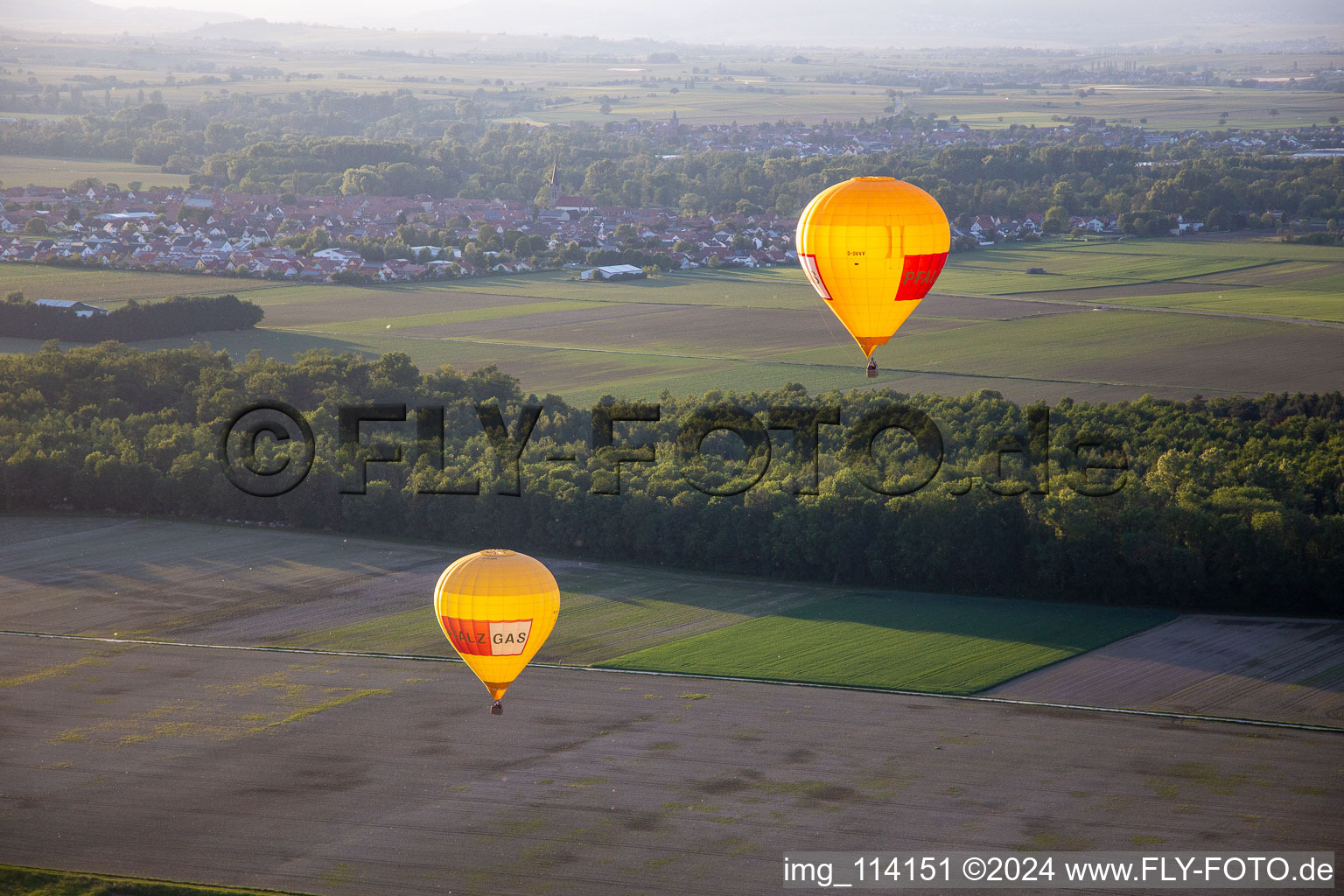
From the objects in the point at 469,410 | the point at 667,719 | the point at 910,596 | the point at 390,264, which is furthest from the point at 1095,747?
the point at 390,264

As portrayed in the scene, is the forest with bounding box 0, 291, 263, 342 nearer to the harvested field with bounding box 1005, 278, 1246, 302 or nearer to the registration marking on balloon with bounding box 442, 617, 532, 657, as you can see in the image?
the harvested field with bounding box 1005, 278, 1246, 302

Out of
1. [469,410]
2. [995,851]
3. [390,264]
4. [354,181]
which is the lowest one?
[995,851]

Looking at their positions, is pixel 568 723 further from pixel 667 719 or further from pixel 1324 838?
pixel 1324 838

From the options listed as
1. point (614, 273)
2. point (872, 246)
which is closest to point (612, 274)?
point (614, 273)

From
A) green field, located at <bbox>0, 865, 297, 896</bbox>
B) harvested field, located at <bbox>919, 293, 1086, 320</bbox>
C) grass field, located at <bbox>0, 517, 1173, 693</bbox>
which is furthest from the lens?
harvested field, located at <bbox>919, 293, 1086, 320</bbox>

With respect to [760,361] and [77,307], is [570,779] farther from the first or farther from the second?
[77,307]

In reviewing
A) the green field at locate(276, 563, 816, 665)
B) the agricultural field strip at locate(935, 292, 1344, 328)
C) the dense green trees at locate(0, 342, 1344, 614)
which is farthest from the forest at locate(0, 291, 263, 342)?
the green field at locate(276, 563, 816, 665)
